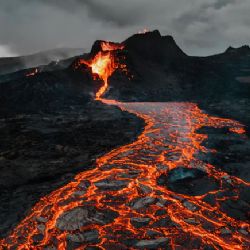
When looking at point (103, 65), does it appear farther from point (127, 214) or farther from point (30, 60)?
point (30, 60)

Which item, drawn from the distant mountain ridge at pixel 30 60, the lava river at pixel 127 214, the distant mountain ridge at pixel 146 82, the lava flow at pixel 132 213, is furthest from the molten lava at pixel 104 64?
the distant mountain ridge at pixel 30 60

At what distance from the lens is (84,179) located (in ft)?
47.3

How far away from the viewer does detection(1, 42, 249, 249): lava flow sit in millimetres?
9758

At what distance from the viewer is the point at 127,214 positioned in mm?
11266

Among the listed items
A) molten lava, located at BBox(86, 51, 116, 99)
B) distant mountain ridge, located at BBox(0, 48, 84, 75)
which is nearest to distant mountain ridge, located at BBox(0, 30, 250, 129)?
molten lava, located at BBox(86, 51, 116, 99)

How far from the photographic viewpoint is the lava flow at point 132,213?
9.76 m

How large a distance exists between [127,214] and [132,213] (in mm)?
218

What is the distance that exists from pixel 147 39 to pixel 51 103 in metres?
29.0

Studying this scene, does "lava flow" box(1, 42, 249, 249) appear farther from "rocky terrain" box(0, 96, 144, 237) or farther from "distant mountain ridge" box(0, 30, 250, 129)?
"distant mountain ridge" box(0, 30, 250, 129)

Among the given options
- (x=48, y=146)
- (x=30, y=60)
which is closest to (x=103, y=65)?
(x=48, y=146)

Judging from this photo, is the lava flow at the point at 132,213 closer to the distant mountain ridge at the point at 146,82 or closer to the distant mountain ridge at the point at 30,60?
the distant mountain ridge at the point at 146,82

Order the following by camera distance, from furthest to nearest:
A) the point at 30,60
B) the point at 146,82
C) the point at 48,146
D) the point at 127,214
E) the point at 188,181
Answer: the point at 30,60 < the point at 146,82 < the point at 48,146 < the point at 188,181 < the point at 127,214

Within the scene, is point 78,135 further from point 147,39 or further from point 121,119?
point 147,39

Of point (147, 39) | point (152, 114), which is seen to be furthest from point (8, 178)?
point (147, 39)
